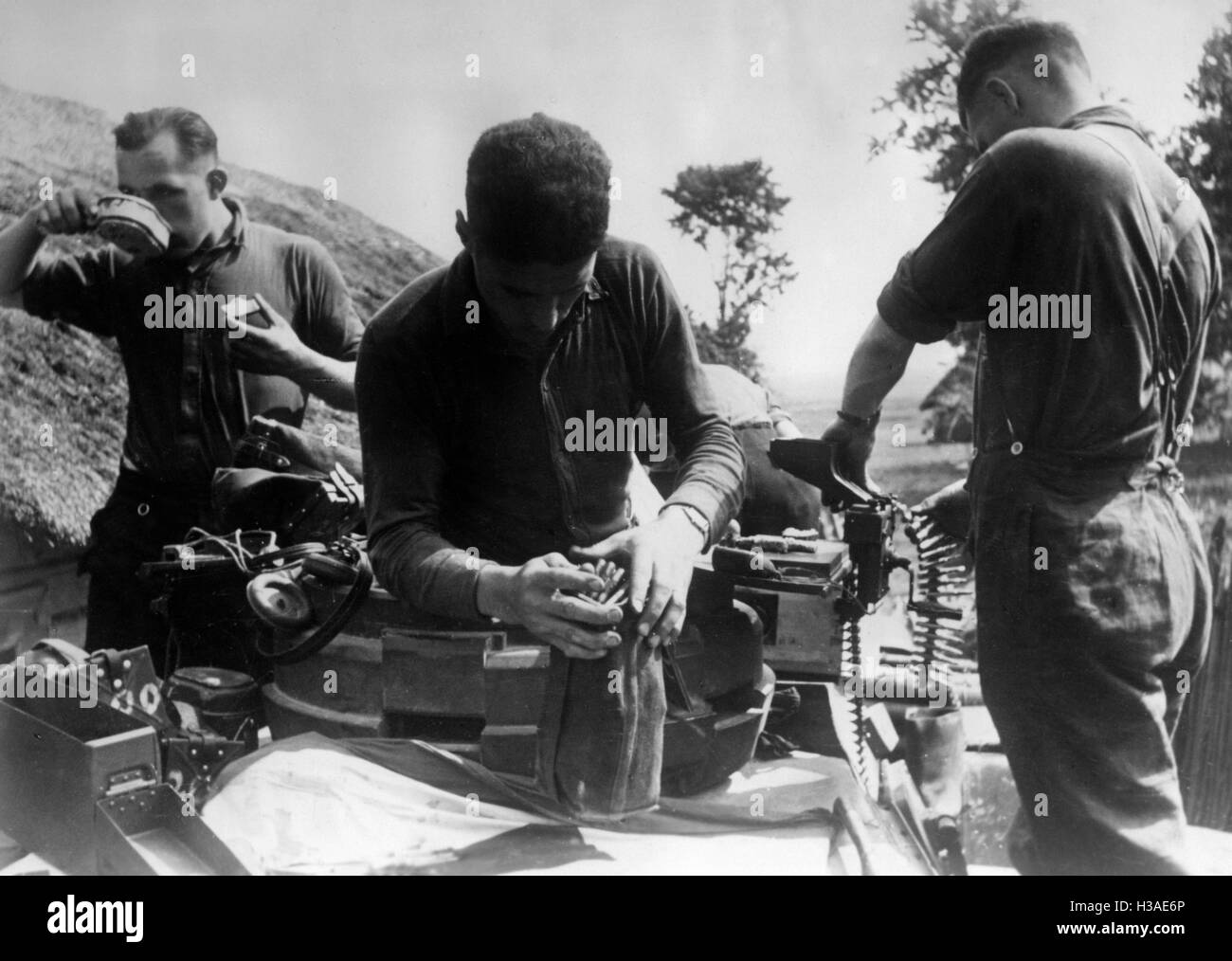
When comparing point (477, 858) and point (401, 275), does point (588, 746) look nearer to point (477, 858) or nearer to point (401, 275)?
point (477, 858)

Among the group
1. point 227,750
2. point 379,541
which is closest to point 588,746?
point 379,541

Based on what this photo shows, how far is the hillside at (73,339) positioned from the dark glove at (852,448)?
1074 millimetres

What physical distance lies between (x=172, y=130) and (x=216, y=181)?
160mm

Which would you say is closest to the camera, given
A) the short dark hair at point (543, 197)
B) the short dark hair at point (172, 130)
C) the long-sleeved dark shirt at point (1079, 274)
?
the short dark hair at point (543, 197)

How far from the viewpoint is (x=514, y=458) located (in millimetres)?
2553

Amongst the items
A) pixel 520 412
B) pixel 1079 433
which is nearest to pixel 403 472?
pixel 520 412

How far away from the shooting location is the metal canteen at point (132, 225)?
273 centimetres

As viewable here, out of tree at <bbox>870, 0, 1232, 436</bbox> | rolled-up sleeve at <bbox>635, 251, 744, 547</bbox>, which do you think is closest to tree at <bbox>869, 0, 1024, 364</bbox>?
tree at <bbox>870, 0, 1232, 436</bbox>

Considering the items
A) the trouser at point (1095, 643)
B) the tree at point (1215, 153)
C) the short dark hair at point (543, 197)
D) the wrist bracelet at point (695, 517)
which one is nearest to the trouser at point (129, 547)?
the short dark hair at point (543, 197)

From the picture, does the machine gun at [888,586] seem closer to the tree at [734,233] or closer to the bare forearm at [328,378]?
the tree at [734,233]

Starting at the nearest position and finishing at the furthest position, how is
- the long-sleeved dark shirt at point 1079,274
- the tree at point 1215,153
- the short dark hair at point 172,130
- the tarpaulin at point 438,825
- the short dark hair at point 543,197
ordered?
the short dark hair at point 543,197 < the long-sleeved dark shirt at point 1079,274 < the tarpaulin at point 438,825 < the tree at point 1215,153 < the short dark hair at point 172,130
